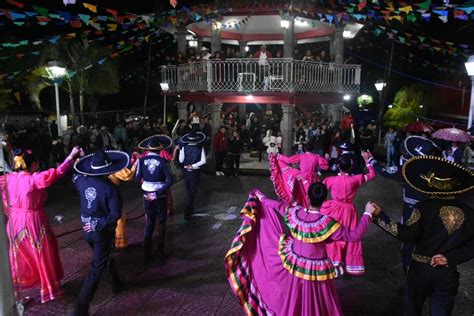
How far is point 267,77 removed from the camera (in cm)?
1590

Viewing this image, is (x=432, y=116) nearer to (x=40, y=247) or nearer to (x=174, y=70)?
(x=174, y=70)

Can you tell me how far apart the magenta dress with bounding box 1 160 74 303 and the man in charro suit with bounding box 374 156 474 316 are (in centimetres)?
410

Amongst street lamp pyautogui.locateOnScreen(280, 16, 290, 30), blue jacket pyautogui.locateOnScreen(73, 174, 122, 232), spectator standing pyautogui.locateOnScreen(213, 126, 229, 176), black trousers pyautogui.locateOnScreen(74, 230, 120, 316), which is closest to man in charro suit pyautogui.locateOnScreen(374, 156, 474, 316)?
blue jacket pyautogui.locateOnScreen(73, 174, 122, 232)

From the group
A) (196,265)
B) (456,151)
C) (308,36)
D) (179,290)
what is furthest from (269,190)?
(308,36)

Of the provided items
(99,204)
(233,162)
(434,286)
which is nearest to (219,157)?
(233,162)

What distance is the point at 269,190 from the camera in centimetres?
1277

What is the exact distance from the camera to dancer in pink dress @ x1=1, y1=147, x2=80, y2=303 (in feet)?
17.4

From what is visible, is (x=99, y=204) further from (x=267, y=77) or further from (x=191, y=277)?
(x=267, y=77)

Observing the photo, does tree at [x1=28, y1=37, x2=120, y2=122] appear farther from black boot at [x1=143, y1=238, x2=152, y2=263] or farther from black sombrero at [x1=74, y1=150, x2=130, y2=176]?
black sombrero at [x1=74, y1=150, x2=130, y2=176]

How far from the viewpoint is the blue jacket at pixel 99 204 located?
16.7ft

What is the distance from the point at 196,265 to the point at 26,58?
23.3 meters

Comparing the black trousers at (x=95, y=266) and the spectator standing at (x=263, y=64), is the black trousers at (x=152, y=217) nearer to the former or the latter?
the black trousers at (x=95, y=266)

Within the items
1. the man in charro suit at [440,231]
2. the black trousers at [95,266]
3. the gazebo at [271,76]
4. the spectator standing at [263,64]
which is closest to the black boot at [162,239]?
the black trousers at [95,266]

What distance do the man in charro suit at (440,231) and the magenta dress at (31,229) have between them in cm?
410
